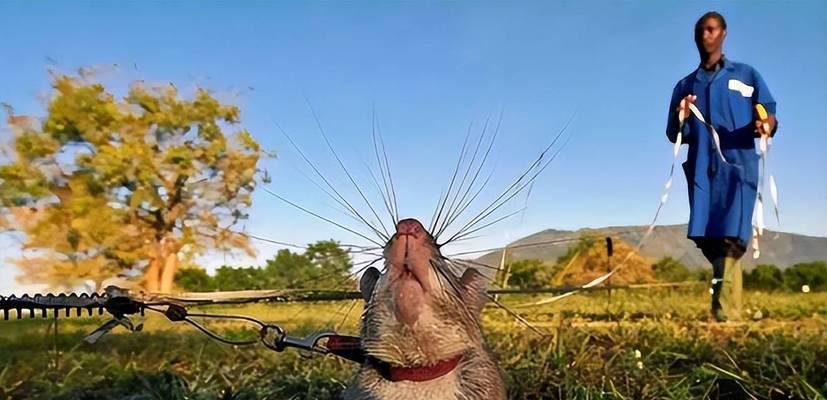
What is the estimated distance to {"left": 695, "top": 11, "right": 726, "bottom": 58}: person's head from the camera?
3.75 meters

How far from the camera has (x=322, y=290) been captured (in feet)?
7.04

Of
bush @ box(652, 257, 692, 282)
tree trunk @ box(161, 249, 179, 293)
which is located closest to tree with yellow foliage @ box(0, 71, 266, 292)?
tree trunk @ box(161, 249, 179, 293)

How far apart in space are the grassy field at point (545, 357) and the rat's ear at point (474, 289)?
92cm

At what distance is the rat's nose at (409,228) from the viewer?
5.12 ft

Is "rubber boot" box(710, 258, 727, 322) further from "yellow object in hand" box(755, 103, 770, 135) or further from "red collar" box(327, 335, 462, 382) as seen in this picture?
"red collar" box(327, 335, 462, 382)

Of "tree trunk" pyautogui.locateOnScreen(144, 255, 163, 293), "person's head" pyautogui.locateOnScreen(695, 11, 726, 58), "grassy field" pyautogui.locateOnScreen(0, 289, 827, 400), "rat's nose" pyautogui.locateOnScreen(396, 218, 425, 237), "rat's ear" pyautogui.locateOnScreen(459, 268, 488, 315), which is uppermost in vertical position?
"person's head" pyautogui.locateOnScreen(695, 11, 726, 58)

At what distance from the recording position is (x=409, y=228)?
1.57 m

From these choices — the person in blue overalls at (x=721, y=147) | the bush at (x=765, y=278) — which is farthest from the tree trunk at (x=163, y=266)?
the bush at (x=765, y=278)

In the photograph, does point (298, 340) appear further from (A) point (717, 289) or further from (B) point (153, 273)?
(B) point (153, 273)

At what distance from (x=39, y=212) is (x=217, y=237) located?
1.00 m

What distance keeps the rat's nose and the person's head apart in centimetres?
260

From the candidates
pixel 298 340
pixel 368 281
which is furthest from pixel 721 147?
pixel 368 281

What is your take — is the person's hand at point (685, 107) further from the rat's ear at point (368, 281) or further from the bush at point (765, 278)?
the rat's ear at point (368, 281)

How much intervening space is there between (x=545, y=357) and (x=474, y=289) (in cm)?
163
